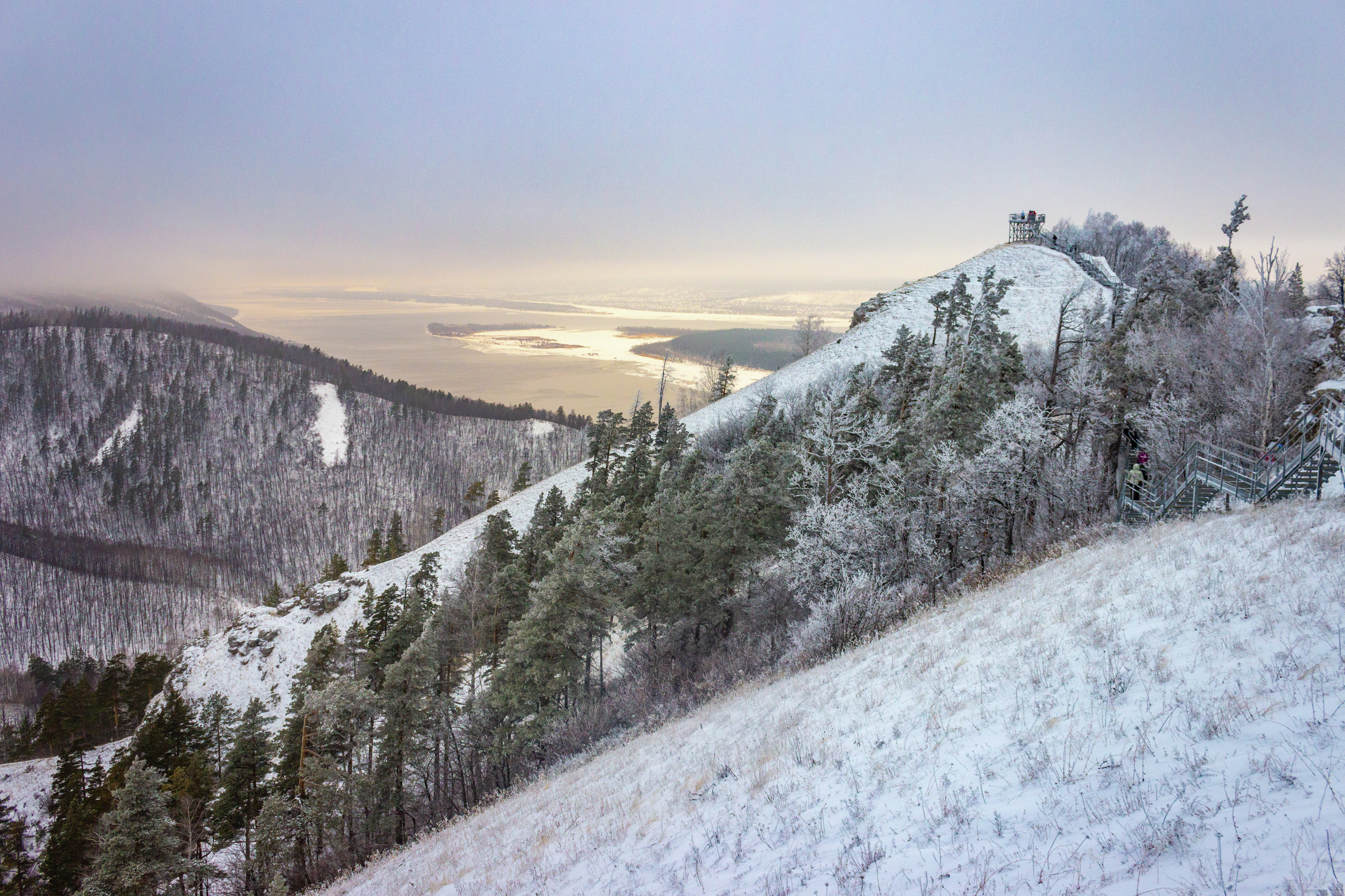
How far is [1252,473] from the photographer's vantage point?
1509cm

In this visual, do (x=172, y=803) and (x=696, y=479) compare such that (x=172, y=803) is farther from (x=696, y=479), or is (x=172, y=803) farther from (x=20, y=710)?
(x=20, y=710)

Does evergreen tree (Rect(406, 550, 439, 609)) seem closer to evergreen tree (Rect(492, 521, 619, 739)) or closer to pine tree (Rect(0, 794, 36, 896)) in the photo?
evergreen tree (Rect(492, 521, 619, 739))

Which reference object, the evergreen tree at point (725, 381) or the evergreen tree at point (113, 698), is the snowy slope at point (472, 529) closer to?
the evergreen tree at point (725, 381)

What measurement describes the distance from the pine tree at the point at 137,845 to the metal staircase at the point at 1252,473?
117ft

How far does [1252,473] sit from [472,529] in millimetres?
57888

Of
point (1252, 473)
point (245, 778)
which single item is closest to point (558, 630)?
point (1252, 473)

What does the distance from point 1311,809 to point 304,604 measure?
6958 cm

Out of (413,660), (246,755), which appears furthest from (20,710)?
(413,660)

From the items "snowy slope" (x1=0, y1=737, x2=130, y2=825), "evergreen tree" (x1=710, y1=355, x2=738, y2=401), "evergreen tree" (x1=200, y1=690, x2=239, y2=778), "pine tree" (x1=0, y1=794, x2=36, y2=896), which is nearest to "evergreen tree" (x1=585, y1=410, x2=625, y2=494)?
"evergreen tree" (x1=710, y1=355, x2=738, y2=401)

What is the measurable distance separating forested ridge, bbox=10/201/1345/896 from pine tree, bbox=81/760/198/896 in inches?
3.9

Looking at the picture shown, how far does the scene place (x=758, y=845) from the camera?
283 inches

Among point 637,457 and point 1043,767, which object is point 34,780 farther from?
point 1043,767

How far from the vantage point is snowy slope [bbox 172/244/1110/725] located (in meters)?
54.5

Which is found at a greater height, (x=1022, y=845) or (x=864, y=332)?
(x=864, y=332)
